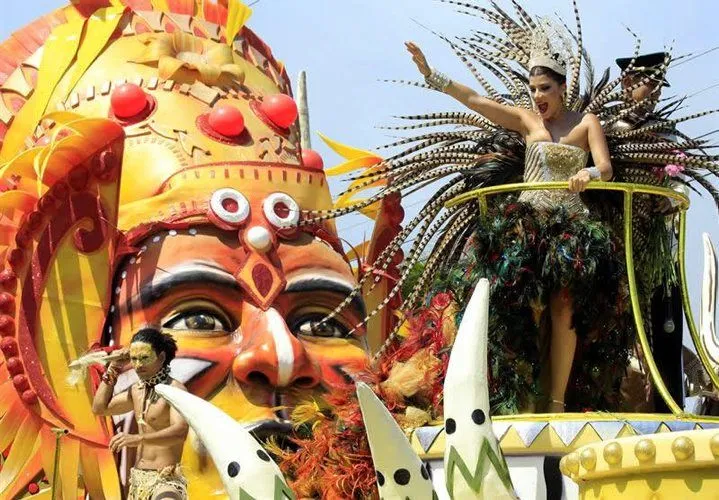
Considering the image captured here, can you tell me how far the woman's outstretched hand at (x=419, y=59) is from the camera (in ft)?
15.3

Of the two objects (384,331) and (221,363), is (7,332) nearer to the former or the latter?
(221,363)

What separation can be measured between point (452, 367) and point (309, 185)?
17.0 feet

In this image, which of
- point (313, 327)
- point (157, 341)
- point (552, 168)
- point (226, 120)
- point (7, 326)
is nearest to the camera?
point (552, 168)

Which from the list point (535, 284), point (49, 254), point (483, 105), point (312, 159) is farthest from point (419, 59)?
point (312, 159)

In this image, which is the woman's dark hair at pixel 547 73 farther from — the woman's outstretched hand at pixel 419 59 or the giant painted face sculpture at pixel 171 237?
the giant painted face sculpture at pixel 171 237

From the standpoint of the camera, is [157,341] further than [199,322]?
No

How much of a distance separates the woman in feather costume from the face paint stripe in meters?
2.59

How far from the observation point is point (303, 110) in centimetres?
1266

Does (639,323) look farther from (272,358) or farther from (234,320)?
(234,320)

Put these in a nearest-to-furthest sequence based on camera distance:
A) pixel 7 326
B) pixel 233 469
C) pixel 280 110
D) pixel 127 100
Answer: pixel 233 469 → pixel 7 326 → pixel 127 100 → pixel 280 110

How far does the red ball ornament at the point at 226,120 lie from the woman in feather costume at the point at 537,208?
348cm

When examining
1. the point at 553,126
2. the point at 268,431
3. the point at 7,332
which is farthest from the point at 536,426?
the point at 7,332

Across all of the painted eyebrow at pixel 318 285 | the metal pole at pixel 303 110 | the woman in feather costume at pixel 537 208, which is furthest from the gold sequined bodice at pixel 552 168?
the metal pole at pixel 303 110

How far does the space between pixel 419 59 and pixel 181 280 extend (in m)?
3.34
